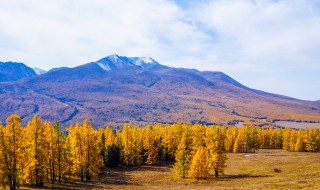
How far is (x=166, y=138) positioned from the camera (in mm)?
96875

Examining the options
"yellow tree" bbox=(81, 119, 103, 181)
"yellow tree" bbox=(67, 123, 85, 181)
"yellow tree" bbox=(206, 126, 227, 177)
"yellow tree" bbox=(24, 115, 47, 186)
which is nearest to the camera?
"yellow tree" bbox=(24, 115, 47, 186)

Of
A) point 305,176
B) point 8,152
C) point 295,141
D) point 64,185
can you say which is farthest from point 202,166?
point 295,141

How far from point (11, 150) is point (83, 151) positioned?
1710cm

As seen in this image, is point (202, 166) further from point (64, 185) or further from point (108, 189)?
point (64, 185)

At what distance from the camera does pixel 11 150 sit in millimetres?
43844

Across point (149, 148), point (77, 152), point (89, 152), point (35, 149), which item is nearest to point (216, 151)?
point (89, 152)

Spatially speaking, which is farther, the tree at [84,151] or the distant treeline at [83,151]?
the tree at [84,151]

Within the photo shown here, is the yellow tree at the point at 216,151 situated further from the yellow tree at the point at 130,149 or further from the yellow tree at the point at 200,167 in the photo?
the yellow tree at the point at 130,149

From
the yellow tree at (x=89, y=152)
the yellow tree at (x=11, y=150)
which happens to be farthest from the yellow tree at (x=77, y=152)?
the yellow tree at (x=11, y=150)

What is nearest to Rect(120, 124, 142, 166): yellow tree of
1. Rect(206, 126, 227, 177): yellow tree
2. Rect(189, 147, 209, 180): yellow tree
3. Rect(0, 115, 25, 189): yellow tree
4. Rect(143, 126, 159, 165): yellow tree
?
Rect(143, 126, 159, 165): yellow tree

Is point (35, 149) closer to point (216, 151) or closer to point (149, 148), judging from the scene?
point (216, 151)

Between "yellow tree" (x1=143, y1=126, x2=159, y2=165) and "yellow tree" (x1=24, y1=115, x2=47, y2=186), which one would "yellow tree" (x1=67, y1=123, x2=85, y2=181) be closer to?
"yellow tree" (x1=24, y1=115, x2=47, y2=186)

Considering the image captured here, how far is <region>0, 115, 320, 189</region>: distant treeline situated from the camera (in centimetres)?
4453

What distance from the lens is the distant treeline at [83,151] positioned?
146ft
